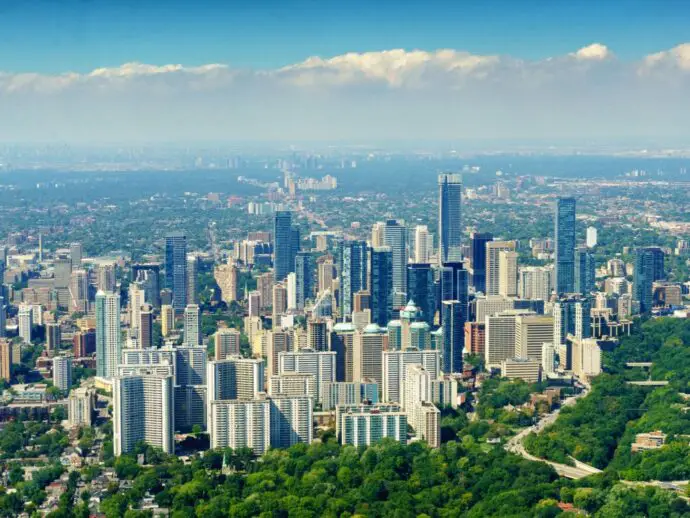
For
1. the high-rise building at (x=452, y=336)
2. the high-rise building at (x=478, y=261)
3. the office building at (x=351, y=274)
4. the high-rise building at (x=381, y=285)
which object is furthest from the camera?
the high-rise building at (x=478, y=261)

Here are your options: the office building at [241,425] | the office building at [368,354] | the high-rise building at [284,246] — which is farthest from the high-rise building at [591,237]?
the office building at [241,425]

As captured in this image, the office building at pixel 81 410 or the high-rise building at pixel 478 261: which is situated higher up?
the high-rise building at pixel 478 261

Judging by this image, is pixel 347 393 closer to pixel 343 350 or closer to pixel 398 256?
pixel 343 350

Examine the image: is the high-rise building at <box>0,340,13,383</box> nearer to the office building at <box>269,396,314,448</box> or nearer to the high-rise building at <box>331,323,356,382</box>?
the high-rise building at <box>331,323,356,382</box>

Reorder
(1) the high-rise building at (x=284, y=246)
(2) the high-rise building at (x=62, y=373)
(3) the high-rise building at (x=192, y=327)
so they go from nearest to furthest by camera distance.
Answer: (2) the high-rise building at (x=62, y=373) → (3) the high-rise building at (x=192, y=327) → (1) the high-rise building at (x=284, y=246)

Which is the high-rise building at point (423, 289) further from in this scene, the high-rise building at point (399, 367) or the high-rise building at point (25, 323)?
the high-rise building at point (25, 323)

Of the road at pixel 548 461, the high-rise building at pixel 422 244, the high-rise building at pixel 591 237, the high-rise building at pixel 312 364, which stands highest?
the high-rise building at pixel 422 244

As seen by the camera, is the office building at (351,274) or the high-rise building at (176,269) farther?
the high-rise building at (176,269)

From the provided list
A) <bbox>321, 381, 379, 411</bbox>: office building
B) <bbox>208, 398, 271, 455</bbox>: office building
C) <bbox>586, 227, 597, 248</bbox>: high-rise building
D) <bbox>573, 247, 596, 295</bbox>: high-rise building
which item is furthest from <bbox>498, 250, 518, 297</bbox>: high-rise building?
<bbox>208, 398, 271, 455</bbox>: office building

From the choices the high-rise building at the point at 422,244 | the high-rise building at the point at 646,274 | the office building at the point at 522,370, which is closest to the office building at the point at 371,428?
the office building at the point at 522,370
